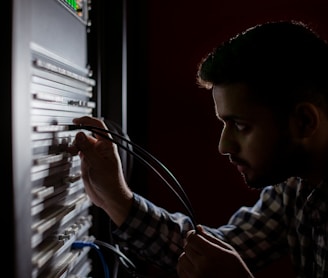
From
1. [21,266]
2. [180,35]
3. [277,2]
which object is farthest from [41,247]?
[277,2]

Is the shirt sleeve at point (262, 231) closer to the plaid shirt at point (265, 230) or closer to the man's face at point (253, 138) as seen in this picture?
the plaid shirt at point (265, 230)

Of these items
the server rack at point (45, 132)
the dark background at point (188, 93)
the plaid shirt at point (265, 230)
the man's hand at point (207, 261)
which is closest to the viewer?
the server rack at point (45, 132)

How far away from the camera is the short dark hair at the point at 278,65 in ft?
2.81

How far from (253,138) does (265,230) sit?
0.42 meters

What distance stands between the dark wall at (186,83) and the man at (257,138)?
1.20 ft

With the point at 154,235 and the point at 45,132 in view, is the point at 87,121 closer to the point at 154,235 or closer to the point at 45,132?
the point at 45,132

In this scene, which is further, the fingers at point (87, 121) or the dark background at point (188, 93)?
the dark background at point (188, 93)

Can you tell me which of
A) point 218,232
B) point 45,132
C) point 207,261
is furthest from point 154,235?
point 45,132

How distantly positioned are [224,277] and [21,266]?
0.46 m

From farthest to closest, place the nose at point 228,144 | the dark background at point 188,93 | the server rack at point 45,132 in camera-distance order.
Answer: the dark background at point 188,93
the nose at point 228,144
the server rack at point 45,132

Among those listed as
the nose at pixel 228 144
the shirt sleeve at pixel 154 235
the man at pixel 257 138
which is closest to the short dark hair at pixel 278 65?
the man at pixel 257 138

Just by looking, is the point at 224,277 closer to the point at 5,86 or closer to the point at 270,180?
the point at 270,180

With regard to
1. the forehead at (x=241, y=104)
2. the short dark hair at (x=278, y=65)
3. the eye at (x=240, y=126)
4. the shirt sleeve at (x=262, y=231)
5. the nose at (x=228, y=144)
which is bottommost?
the shirt sleeve at (x=262, y=231)

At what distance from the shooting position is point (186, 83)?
4.68ft
